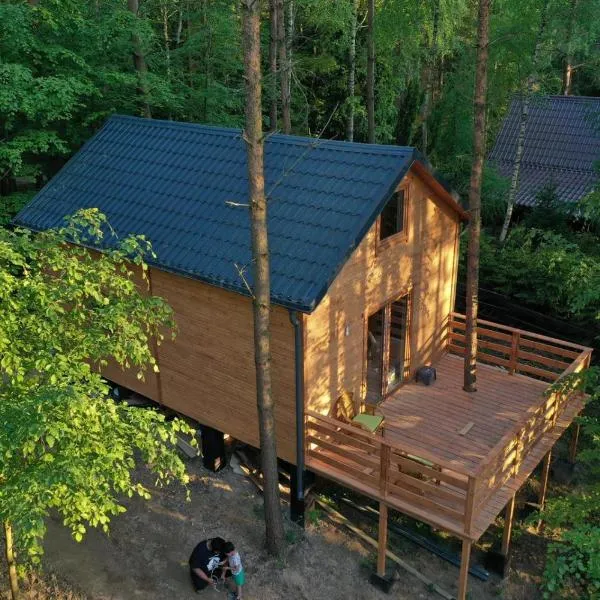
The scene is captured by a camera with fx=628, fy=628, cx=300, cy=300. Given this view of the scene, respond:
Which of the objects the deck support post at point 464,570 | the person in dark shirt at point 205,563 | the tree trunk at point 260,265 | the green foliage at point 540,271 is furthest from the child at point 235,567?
the green foliage at point 540,271

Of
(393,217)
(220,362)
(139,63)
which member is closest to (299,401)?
(220,362)

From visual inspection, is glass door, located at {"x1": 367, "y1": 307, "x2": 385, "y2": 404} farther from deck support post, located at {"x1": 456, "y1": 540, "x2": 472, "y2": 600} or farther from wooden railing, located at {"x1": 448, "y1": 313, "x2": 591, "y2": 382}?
deck support post, located at {"x1": 456, "y1": 540, "x2": 472, "y2": 600}

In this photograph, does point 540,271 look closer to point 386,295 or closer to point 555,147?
point 386,295

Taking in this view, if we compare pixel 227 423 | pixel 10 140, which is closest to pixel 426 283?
pixel 227 423

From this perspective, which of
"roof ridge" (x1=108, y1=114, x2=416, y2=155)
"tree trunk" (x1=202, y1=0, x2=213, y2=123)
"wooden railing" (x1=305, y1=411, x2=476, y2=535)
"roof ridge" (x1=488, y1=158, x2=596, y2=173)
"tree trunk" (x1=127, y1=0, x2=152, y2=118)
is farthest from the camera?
"roof ridge" (x1=488, y1=158, x2=596, y2=173)

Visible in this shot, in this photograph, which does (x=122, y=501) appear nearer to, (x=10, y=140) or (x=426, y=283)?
(x=426, y=283)

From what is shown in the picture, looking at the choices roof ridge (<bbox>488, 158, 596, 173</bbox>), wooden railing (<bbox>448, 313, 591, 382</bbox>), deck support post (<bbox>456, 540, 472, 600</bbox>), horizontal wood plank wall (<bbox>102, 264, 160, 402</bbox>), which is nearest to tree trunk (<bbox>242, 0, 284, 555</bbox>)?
deck support post (<bbox>456, 540, 472, 600</bbox>)
